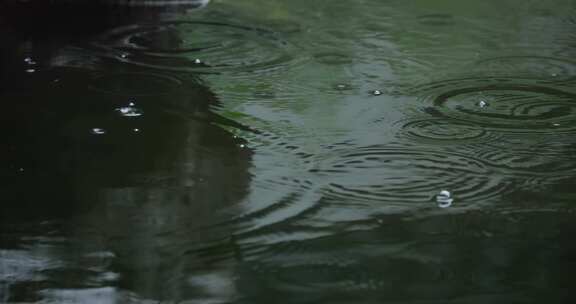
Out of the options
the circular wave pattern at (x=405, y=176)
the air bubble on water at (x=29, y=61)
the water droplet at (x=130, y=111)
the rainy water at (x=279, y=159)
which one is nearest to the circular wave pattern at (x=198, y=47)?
the rainy water at (x=279, y=159)

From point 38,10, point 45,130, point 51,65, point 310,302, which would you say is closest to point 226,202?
point 310,302

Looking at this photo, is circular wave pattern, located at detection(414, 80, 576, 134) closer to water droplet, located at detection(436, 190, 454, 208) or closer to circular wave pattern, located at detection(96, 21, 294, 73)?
water droplet, located at detection(436, 190, 454, 208)

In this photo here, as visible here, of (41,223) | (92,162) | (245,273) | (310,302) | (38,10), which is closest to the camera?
(310,302)

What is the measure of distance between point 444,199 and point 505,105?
95 centimetres

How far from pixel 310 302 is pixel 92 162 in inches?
39.0

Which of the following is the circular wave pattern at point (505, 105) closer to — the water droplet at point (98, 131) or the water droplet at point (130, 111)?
the water droplet at point (130, 111)

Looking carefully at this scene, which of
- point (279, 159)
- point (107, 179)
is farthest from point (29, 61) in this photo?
point (279, 159)

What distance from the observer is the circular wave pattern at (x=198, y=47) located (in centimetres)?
366

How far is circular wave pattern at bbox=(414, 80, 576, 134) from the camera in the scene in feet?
10.00

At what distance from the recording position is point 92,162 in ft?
8.55

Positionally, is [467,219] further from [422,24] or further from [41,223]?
[422,24]

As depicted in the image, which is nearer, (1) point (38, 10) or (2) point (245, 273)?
(2) point (245, 273)

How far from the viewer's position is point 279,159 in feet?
8.84

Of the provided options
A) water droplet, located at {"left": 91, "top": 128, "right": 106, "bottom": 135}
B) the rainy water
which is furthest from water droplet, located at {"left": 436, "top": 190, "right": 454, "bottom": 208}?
water droplet, located at {"left": 91, "top": 128, "right": 106, "bottom": 135}
